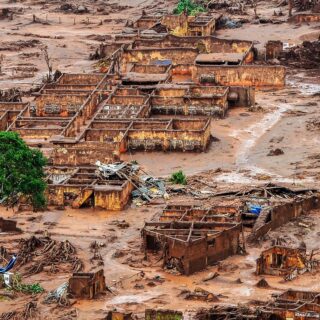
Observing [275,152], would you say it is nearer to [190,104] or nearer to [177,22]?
[190,104]

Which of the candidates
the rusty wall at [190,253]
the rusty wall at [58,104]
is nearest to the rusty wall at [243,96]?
the rusty wall at [58,104]

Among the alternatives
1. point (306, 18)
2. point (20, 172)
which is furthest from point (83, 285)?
point (306, 18)

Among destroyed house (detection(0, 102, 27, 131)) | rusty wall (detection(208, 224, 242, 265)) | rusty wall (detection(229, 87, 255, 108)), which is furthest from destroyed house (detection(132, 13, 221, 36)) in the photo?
rusty wall (detection(208, 224, 242, 265))

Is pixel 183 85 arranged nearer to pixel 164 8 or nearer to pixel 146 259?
pixel 146 259

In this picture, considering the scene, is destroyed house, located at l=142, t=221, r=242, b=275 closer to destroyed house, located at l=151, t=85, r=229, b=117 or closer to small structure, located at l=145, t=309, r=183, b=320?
small structure, located at l=145, t=309, r=183, b=320

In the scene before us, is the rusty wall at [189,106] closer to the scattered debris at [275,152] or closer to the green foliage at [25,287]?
the scattered debris at [275,152]

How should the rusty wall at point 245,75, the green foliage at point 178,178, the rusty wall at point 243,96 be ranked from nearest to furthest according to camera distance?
the green foliage at point 178,178 < the rusty wall at point 243,96 < the rusty wall at point 245,75
